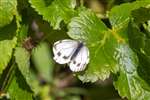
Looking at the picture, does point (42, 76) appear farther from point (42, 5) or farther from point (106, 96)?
point (42, 5)

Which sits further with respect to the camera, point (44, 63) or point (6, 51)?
point (44, 63)

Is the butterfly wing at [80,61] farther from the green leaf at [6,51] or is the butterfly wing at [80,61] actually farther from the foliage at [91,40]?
the green leaf at [6,51]

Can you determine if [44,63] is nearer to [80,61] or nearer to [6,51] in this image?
[6,51]

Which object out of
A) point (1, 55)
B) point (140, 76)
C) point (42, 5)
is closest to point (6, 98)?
point (1, 55)

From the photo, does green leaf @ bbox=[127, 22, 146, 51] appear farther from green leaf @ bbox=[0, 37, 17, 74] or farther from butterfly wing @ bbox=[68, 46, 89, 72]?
green leaf @ bbox=[0, 37, 17, 74]

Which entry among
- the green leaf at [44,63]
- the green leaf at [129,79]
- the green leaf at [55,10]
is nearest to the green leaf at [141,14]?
the green leaf at [129,79]

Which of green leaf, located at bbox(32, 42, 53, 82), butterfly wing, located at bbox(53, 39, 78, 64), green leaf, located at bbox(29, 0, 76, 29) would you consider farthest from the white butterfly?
green leaf, located at bbox(32, 42, 53, 82)

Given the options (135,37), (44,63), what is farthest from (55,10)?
(44,63)
